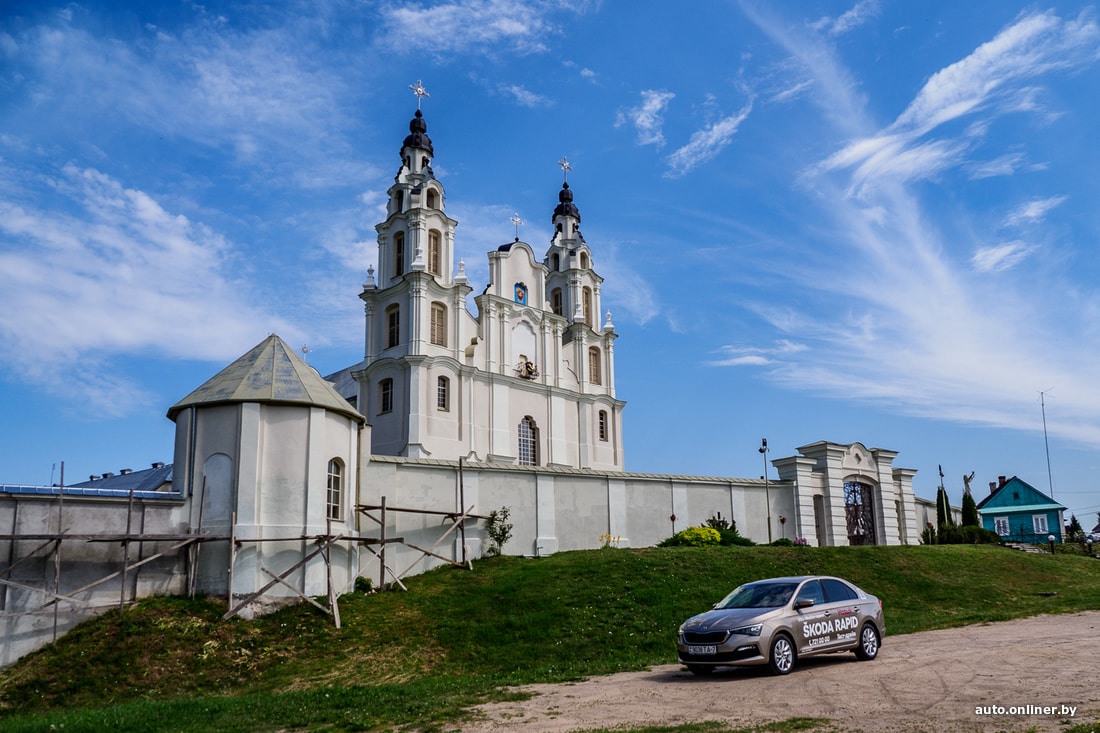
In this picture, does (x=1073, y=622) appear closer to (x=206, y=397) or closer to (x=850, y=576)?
(x=850, y=576)

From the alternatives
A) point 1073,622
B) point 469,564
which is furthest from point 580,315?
point 1073,622

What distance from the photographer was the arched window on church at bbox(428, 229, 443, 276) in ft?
146

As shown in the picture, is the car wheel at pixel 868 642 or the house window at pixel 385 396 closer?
the car wheel at pixel 868 642

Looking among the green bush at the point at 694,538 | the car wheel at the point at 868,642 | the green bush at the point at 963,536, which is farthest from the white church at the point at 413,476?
the car wheel at the point at 868,642

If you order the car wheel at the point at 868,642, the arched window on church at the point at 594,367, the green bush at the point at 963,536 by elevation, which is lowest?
the car wheel at the point at 868,642

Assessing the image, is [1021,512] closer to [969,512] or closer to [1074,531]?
[1074,531]

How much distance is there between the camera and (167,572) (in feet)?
72.7

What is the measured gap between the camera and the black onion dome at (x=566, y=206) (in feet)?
179

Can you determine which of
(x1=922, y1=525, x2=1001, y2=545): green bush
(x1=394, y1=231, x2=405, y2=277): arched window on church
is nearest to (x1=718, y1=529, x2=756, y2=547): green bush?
(x1=922, y1=525, x2=1001, y2=545): green bush

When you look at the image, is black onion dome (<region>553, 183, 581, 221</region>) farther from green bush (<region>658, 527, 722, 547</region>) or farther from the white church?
green bush (<region>658, 527, 722, 547</region>)

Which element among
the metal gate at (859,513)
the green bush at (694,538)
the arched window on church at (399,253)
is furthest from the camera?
the arched window on church at (399,253)

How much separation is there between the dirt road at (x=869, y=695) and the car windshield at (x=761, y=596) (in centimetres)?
105

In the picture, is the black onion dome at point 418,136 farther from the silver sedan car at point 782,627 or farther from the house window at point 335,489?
the silver sedan car at point 782,627

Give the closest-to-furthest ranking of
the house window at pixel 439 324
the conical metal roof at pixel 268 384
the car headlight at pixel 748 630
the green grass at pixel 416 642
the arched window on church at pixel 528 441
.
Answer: the car headlight at pixel 748 630, the green grass at pixel 416 642, the conical metal roof at pixel 268 384, the house window at pixel 439 324, the arched window on church at pixel 528 441
